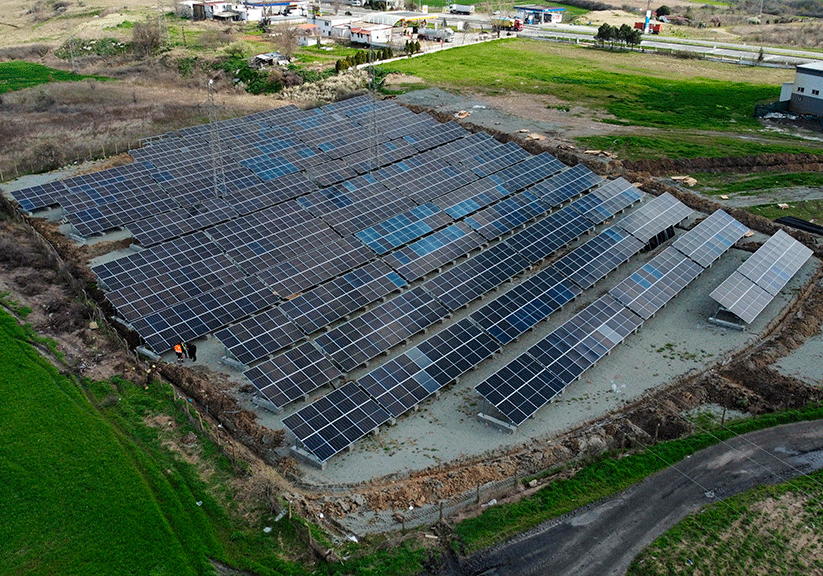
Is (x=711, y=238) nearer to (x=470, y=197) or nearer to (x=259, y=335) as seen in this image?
(x=470, y=197)

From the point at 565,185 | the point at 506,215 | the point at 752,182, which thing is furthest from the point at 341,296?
the point at 752,182

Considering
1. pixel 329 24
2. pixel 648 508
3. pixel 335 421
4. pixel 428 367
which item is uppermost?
pixel 329 24

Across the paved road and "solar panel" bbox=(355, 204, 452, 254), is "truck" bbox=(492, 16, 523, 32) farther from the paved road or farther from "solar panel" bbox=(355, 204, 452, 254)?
the paved road

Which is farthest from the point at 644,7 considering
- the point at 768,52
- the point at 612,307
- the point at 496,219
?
the point at 612,307

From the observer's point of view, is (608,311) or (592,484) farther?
(608,311)

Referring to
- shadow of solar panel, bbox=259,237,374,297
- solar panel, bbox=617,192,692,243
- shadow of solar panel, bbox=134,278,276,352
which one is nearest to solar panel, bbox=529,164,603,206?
solar panel, bbox=617,192,692,243

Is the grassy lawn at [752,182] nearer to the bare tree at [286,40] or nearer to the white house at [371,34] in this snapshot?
the bare tree at [286,40]

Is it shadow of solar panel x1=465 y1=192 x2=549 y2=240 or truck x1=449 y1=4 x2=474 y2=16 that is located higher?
truck x1=449 y1=4 x2=474 y2=16
